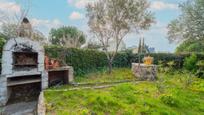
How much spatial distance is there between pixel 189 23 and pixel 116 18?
11840 mm

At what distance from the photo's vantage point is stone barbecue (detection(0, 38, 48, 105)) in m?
6.62

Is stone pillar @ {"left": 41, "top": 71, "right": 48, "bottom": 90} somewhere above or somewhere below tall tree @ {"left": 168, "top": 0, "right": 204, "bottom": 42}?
below

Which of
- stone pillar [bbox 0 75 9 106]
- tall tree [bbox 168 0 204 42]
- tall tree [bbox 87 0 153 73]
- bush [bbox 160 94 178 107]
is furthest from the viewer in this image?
tall tree [bbox 168 0 204 42]

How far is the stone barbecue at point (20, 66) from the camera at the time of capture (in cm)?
662

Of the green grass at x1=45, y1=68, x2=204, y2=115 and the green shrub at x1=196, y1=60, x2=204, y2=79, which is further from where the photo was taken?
the green shrub at x1=196, y1=60, x2=204, y2=79

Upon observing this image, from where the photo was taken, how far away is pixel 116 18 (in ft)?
38.9

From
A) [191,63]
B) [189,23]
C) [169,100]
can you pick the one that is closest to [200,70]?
[191,63]

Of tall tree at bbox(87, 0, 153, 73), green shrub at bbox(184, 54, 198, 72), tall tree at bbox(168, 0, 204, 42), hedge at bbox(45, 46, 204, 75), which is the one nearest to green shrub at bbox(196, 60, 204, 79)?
green shrub at bbox(184, 54, 198, 72)

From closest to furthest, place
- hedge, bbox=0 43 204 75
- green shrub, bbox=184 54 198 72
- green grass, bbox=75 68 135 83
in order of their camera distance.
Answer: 1. green grass, bbox=75 68 135 83
2. hedge, bbox=0 43 204 75
3. green shrub, bbox=184 54 198 72

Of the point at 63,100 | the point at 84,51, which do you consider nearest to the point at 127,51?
the point at 84,51

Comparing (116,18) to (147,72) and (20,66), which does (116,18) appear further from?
(20,66)

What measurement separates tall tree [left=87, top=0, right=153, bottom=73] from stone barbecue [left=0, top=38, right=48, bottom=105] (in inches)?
216

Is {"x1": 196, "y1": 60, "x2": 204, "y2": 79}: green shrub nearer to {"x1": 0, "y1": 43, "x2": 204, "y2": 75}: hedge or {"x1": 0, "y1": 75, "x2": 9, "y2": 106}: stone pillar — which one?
{"x1": 0, "y1": 43, "x2": 204, "y2": 75}: hedge

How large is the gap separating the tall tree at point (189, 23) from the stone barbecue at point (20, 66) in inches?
680
